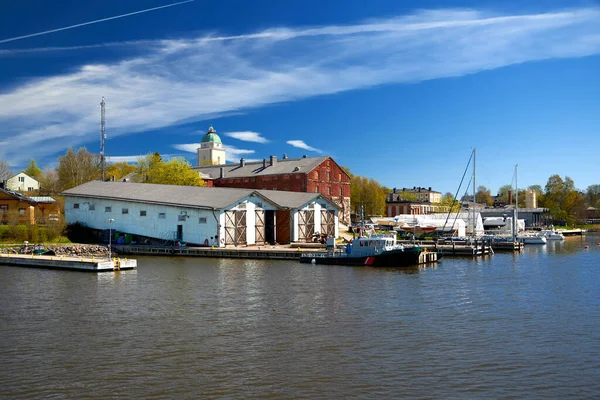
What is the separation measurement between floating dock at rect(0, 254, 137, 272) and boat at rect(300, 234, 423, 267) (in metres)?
15.7

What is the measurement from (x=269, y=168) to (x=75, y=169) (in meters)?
32.0

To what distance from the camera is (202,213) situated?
183 feet

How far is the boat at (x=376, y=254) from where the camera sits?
44125 mm

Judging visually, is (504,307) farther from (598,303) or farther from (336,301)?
(336,301)

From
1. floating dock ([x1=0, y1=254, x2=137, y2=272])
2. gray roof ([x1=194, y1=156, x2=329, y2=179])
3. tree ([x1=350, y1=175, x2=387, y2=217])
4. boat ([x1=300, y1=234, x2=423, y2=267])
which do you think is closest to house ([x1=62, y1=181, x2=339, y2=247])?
boat ([x1=300, y1=234, x2=423, y2=267])

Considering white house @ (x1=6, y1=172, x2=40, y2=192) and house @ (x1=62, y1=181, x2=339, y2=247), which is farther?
white house @ (x1=6, y1=172, x2=40, y2=192)

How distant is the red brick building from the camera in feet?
280

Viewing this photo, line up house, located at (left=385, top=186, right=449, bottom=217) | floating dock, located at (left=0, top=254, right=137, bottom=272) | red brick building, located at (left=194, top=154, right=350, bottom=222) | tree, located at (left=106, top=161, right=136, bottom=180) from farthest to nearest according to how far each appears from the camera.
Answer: house, located at (left=385, top=186, right=449, bottom=217)
tree, located at (left=106, top=161, right=136, bottom=180)
red brick building, located at (left=194, top=154, right=350, bottom=222)
floating dock, located at (left=0, top=254, right=137, bottom=272)

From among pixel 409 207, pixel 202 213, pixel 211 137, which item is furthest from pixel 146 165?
pixel 409 207

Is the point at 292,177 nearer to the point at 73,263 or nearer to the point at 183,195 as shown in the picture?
the point at 183,195

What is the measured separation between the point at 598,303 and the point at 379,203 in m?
95.9

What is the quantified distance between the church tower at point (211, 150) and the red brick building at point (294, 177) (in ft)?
172

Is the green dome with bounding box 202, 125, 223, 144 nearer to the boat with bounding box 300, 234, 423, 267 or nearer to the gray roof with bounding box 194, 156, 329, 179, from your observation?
the gray roof with bounding box 194, 156, 329, 179

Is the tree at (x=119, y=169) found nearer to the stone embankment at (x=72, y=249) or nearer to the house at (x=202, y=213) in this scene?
the house at (x=202, y=213)
